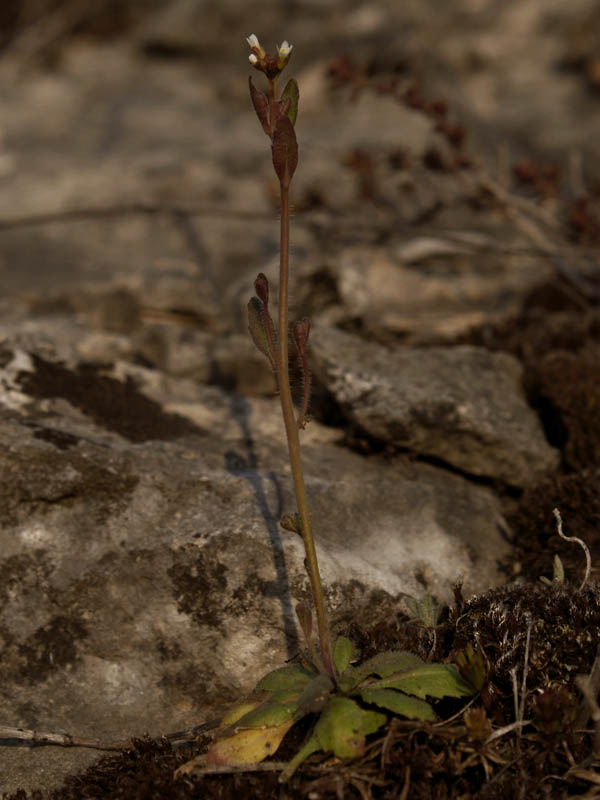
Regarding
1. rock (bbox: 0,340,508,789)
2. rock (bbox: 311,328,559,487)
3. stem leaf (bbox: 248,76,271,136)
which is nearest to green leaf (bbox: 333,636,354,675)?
rock (bbox: 0,340,508,789)

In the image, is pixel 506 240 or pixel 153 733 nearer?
pixel 153 733

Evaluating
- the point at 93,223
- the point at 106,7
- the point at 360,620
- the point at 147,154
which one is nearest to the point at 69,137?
the point at 147,154

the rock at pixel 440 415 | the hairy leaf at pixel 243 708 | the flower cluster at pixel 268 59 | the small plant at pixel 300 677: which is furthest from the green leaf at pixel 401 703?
the flower cluster at pixel 268 59

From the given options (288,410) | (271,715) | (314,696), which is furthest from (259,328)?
(271,715)

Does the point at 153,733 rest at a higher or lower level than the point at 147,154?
lower

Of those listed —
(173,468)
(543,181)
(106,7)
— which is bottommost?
(173,468)

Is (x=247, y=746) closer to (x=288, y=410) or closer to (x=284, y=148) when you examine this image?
(x=288, y=410)

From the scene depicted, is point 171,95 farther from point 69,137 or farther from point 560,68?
point 560,68
